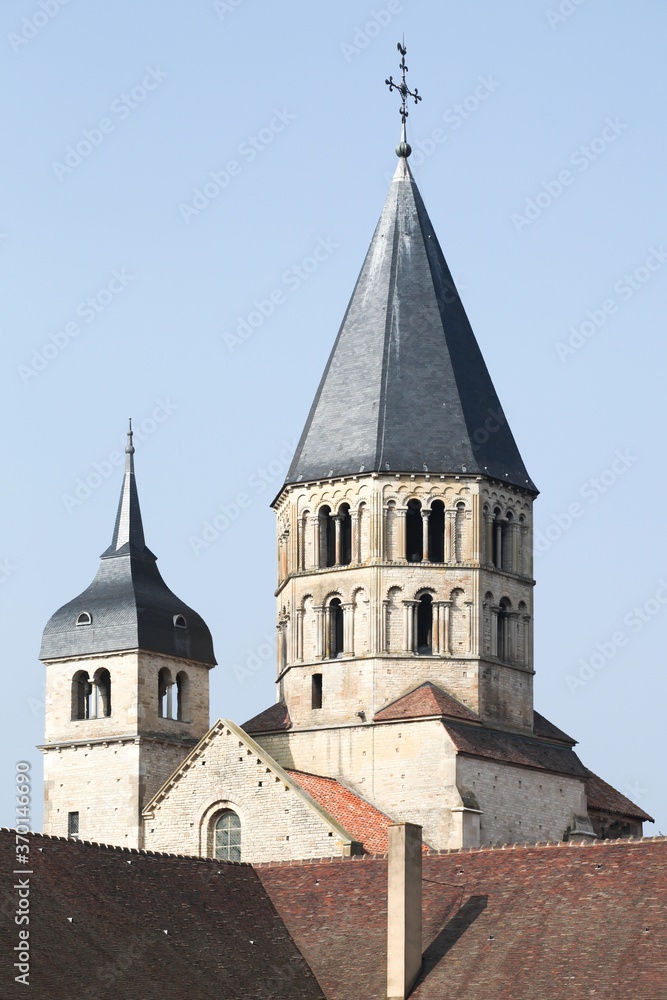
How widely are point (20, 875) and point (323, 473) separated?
66.7ft

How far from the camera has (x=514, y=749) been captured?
217 feet

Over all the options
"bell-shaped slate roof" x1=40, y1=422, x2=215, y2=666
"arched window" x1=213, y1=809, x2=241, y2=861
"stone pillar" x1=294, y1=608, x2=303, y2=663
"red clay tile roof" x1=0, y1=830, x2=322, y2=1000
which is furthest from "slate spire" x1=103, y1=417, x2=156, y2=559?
"red clay tile roof" x1=0, y1=830, x2=322, y2=1000

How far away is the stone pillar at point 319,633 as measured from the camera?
66.4 metres

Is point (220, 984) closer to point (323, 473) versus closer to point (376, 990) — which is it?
point (376, 990)

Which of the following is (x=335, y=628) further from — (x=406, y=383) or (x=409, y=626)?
(x=406, y=383)

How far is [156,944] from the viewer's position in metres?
50.9

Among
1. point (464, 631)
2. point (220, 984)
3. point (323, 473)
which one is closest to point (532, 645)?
point (464, 631)

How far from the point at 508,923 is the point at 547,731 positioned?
1737cm

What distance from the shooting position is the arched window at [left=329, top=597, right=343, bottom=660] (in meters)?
66.6

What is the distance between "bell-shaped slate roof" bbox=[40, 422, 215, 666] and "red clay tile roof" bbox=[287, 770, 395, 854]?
10559mm

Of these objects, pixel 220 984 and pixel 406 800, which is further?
pixel 406 800

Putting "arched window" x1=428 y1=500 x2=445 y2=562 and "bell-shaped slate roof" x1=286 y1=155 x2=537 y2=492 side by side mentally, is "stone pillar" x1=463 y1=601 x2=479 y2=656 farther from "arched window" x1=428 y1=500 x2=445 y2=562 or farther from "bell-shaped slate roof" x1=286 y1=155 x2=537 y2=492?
"bell-shaped slate roof" x1=286 y1=155 x2=537 y2=492

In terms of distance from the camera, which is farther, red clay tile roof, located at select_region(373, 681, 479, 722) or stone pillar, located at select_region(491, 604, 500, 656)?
stone pillar, located at select_region(491, 604, 500, 656)

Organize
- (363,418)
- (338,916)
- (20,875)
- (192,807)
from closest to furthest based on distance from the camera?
(20,875) < (338,916) < (192,807) < (363,418)
